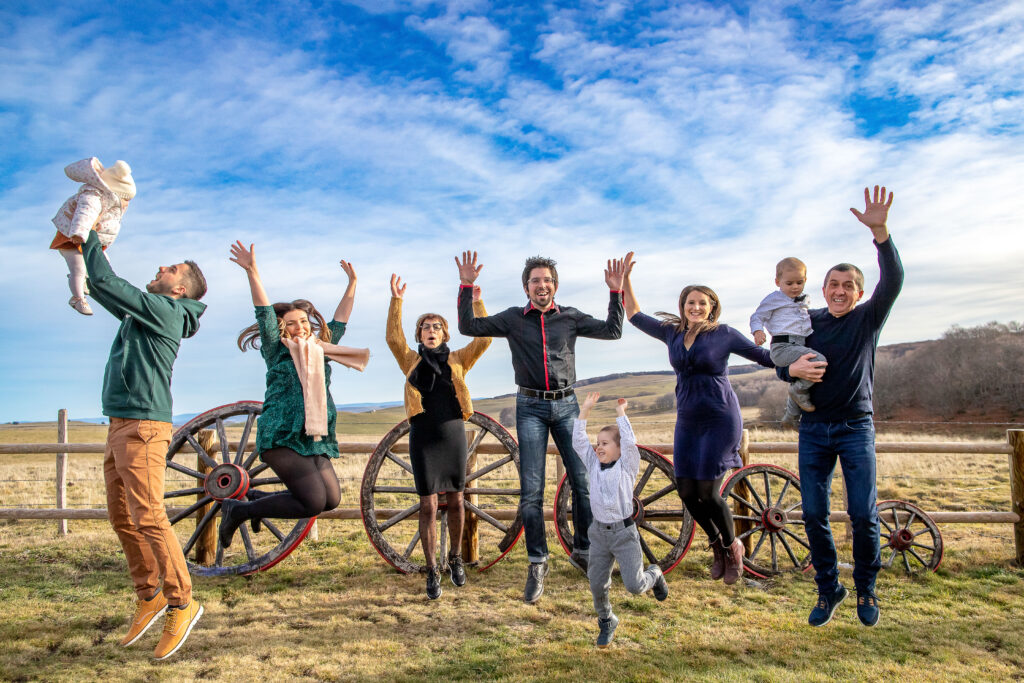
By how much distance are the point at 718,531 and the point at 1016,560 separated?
125 inches

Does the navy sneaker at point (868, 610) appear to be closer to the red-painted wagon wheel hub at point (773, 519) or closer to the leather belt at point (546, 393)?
the red-painted wagon wheel hub at point (773, 519)

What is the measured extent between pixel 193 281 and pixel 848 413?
14.5ft

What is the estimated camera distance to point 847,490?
396cm

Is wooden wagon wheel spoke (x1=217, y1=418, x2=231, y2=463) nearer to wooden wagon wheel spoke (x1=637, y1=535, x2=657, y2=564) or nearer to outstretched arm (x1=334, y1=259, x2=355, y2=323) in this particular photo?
outstretched arm (x1=334, y1=259, x2=355, y2=323)

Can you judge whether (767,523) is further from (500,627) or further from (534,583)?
(500,627)

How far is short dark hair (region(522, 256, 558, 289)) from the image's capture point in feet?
15.6

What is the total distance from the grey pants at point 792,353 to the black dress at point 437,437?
7.51 ft

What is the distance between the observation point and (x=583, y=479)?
15.1 ft

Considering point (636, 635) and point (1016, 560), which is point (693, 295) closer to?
point (636, 635)

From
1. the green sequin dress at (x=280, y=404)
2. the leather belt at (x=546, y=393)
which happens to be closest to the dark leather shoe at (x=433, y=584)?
the green sequin dress at (x=280, y=404)

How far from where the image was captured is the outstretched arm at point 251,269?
4.30 meters

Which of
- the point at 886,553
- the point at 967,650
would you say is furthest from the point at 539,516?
the point at 886,553

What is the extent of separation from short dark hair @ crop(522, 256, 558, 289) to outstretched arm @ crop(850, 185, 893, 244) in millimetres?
2029

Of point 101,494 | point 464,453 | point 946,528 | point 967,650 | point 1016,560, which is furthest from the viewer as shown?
point 101,494
